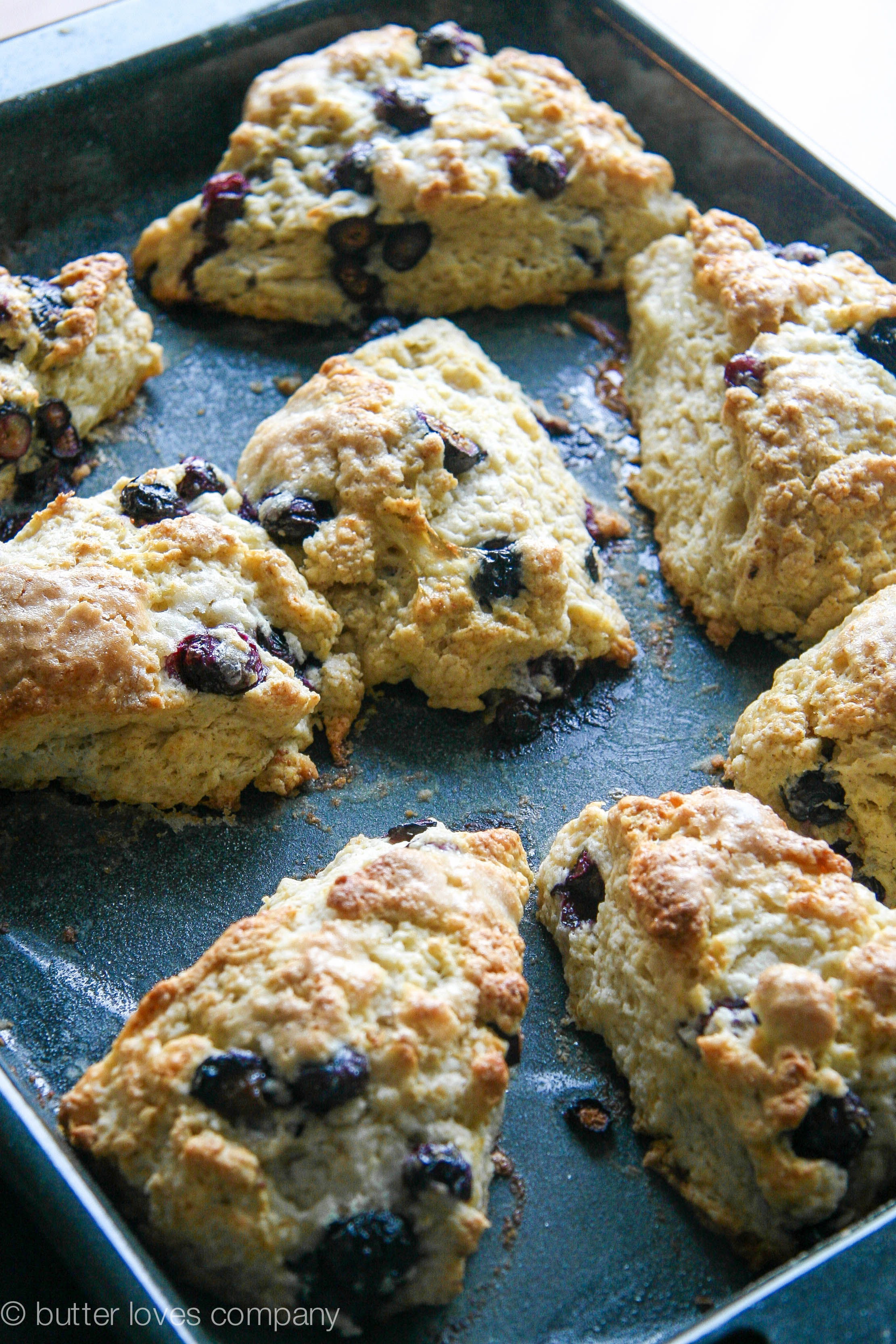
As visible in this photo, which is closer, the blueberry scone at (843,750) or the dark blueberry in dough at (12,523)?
the blueberry scone at (843,750)

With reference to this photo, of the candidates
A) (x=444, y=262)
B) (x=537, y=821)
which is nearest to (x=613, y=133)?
(x=444, y=262)

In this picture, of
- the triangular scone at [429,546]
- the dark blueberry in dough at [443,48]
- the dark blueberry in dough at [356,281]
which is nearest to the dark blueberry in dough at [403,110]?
the dark blueberry in dough at [443,48]

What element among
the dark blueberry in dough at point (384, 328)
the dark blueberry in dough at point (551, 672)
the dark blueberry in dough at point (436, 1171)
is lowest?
the dark blueberry in dough at point (436, 1171)

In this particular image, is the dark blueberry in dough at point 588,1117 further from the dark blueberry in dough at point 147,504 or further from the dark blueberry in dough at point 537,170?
the dark blueberry in dough at point 537,170

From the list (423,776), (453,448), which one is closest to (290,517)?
(453,448)

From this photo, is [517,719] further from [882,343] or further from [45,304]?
[45,304]
